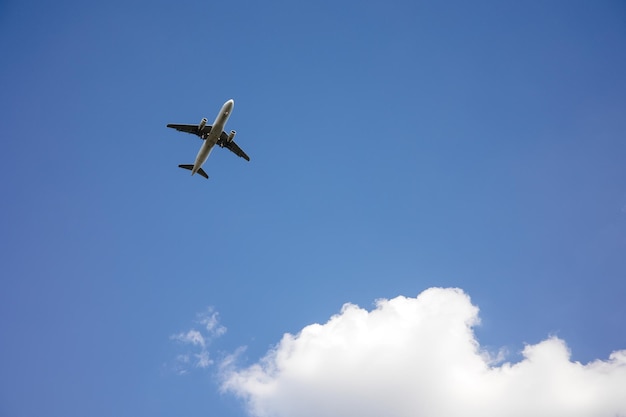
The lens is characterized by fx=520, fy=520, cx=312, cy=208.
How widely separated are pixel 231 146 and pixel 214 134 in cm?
907

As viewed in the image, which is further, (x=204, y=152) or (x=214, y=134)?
(x=204, y=152)

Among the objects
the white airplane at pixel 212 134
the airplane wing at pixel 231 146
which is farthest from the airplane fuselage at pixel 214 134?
the airplane wing at pixel 231 146

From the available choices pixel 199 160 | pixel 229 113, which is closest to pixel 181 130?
pixel 199 160

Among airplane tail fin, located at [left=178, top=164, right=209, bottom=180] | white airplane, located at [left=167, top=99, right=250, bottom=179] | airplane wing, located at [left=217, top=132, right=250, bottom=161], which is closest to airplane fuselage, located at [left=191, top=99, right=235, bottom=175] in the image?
white airplane, located at [left=167, top=99, right=250, bottom=179]

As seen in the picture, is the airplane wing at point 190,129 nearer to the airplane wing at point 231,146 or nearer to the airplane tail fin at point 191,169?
the airplane wing at point 231,146

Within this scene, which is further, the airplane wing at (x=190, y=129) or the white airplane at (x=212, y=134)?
the airplane wing at (x=190, y=129)

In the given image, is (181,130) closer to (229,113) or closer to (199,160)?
(199,160)

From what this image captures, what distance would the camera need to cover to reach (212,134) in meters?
81.9

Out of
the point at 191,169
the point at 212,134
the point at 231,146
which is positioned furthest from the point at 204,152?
the point at 191,169

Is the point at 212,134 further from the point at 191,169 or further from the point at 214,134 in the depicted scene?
the point at 191,169

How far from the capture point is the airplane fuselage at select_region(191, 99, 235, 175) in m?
77.9

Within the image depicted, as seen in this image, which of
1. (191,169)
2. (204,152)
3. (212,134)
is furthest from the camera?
(191,169)

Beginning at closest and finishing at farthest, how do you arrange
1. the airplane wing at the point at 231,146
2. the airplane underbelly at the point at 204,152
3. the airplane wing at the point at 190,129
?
the airplane underbelly at the point at 204,152 → the airplane wing at the point at 190,129 → the airplane wing at the point at 231,146

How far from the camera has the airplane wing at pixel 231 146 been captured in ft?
287
